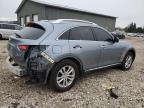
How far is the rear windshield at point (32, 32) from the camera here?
178 inches

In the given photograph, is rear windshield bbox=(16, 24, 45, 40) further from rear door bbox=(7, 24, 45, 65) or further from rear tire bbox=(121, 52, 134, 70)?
rear tire bbox=(121, 52, 134, 70)

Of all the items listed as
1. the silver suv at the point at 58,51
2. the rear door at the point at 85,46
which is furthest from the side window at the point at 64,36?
the rear door at the point at 85,46

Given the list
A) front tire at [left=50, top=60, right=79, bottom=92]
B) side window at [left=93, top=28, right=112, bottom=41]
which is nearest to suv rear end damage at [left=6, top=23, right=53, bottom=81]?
front tire at [left=50, top=60, right=79, bottom=92]

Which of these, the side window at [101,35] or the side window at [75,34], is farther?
the side window at [101,35]

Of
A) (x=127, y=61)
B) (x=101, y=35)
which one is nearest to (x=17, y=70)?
(x=101, y=35)

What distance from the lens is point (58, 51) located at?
4.40m

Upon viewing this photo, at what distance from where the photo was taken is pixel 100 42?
558 cm

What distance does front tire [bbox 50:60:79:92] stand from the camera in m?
4.42

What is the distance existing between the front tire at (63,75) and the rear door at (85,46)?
0.99 feet

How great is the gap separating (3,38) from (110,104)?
49.7ft

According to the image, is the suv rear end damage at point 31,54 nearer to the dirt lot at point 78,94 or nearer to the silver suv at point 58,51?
the silver suv at point 58,51

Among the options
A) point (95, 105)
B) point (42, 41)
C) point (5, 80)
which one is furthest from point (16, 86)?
point (95, 105)

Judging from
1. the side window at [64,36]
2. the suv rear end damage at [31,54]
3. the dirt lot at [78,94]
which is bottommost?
the dirt lot at [78,94]

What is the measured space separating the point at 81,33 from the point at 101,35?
0.84 metres
